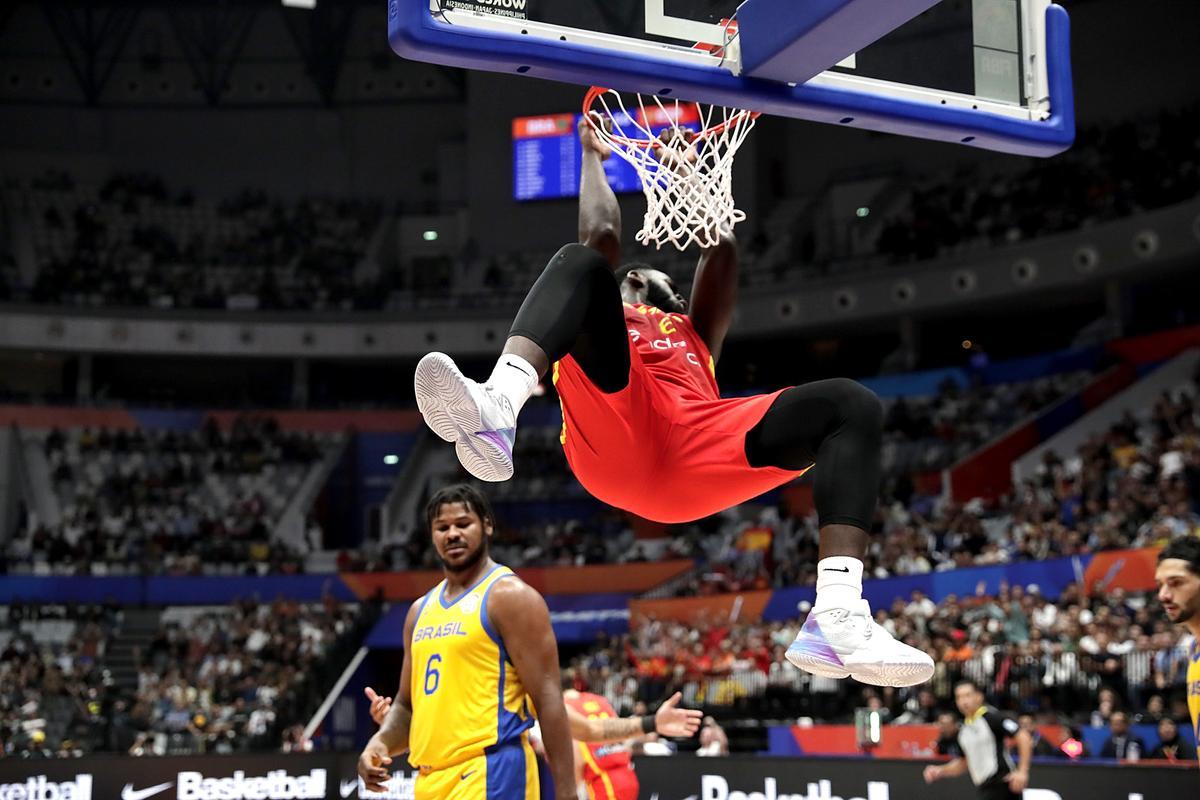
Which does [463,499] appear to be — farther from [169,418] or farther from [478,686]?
[169,418]

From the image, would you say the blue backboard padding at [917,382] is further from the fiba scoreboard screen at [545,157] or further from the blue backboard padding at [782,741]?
the blue backboard padding at [782,741]

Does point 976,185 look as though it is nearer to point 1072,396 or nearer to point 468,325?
point 1072,396

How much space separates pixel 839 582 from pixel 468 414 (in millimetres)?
1207

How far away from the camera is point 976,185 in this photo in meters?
29.0

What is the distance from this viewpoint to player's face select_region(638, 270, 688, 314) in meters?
5.00

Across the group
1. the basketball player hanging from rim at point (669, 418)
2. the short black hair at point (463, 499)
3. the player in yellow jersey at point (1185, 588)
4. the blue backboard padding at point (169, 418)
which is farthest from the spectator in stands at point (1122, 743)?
the blue backboard padding at point (169, 418)

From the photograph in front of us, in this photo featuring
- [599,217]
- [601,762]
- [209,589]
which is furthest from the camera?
[209,589]

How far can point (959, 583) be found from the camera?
1906 cm

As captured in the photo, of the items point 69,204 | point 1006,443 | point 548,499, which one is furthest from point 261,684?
point 69,204

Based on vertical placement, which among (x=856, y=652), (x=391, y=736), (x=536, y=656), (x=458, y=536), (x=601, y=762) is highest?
(x=458, y=536)

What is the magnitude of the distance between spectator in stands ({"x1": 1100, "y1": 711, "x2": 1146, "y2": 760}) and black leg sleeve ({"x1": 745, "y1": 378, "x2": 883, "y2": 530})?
9217 millimetres

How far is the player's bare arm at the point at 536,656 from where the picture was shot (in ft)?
16.4

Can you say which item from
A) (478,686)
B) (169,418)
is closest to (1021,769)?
(478,686)

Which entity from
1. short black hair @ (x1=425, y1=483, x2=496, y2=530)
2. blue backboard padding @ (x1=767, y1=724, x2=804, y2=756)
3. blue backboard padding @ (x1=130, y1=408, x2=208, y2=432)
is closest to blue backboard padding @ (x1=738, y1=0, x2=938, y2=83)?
short black hair @ (x1=425, y1=483, x2=496, y2=530)
